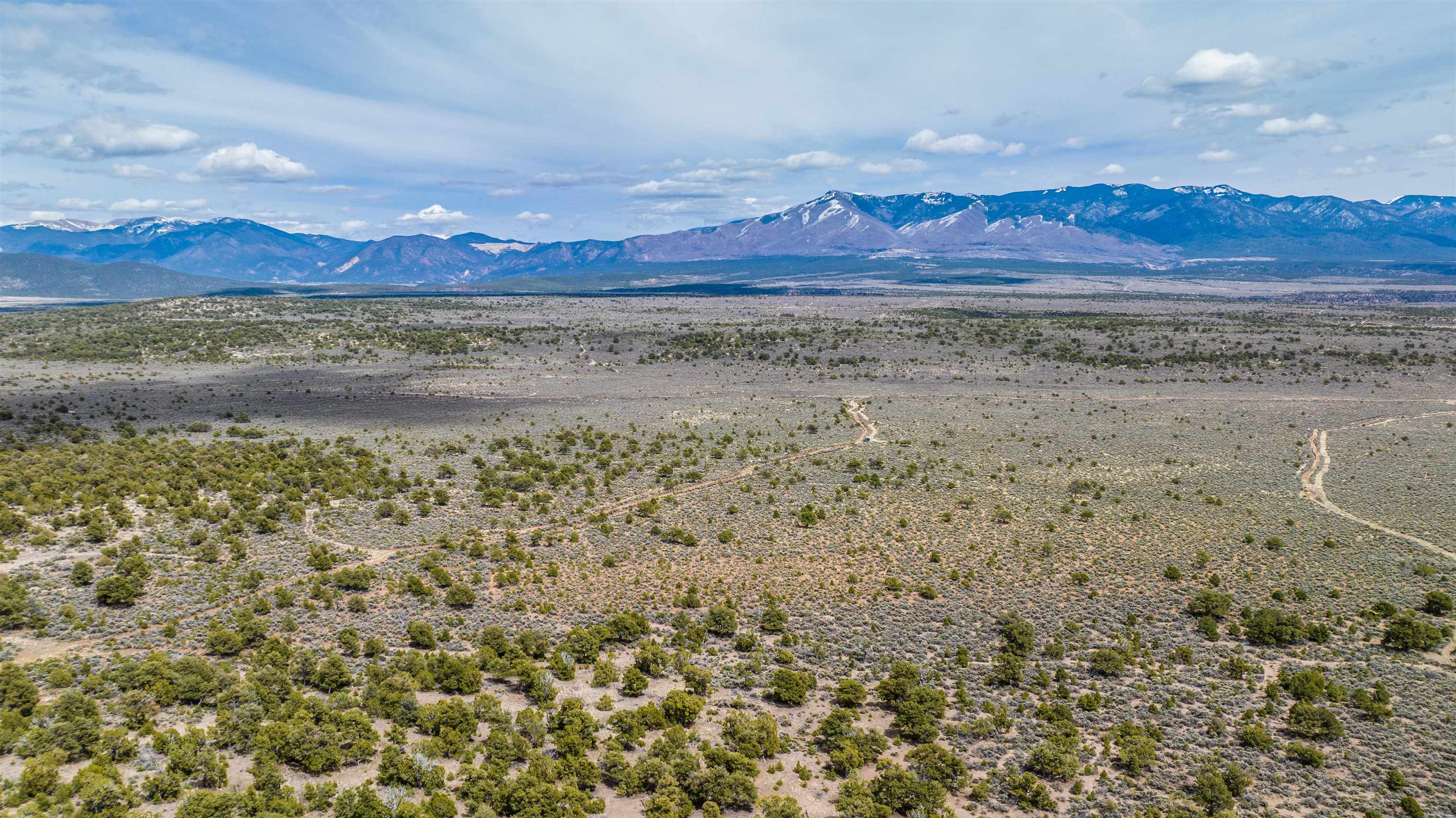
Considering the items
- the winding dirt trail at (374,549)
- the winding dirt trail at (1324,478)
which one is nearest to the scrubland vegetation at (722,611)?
the winding dirt trail at (374,549)

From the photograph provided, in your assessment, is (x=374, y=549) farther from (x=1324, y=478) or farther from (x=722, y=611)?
(x=1324, y=478)

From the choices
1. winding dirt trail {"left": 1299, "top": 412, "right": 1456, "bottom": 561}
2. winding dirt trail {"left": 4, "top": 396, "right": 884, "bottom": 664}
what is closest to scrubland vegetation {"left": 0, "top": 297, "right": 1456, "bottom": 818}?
winding dirt trail {"left": 4, "top": 396, "right": 884, "bottom": 664}

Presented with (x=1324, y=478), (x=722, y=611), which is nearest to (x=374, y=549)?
(x=722, y=611)

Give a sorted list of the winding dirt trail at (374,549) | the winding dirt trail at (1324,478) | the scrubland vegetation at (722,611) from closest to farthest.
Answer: the scrubland vegetation at (722,611)
the winding dirt trail at (374,549)
the winding dirt trail at (1324,478)

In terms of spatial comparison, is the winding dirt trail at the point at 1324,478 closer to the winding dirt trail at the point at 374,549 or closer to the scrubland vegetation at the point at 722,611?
the scrubland vegetation at the point at 722,611

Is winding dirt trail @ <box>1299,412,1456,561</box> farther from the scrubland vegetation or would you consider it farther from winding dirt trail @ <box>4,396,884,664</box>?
winding dirt trail @ <box>4,396,884,664</box>
